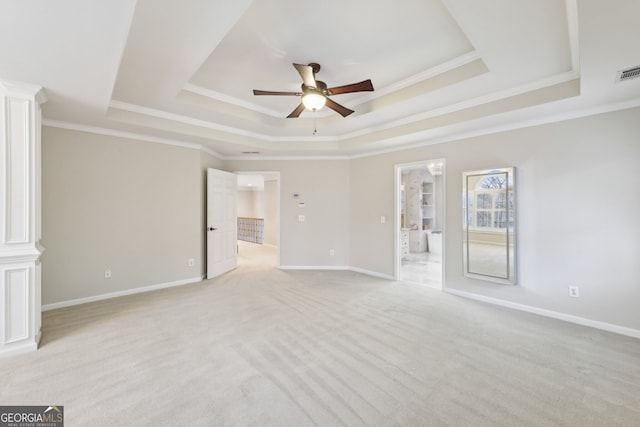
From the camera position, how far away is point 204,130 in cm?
437

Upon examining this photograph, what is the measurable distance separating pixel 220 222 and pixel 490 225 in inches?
183

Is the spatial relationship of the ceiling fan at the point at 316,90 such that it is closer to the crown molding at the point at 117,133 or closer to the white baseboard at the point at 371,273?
the crown molding at the point at 117,133

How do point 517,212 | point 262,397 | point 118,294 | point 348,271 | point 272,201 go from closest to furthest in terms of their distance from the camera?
point 262,397 < point 517,212 < point 118,294 < point 348,271 < point 272,201

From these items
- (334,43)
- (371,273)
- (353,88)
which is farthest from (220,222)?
(334,43)

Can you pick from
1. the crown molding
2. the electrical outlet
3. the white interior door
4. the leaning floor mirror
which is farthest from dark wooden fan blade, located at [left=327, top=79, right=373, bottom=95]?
the electrical outlet

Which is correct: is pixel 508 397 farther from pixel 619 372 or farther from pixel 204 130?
pixel 204 130

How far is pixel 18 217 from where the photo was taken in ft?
8.43

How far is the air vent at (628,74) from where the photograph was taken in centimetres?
228

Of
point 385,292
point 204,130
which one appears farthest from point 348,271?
point 204,130

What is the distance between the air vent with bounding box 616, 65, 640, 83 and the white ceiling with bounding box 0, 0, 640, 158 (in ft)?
0.29

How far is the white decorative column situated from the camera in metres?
2.49

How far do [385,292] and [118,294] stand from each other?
13.5 ft

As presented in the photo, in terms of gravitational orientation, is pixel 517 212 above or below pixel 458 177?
below

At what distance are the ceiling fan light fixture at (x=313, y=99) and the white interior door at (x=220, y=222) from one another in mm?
2909
